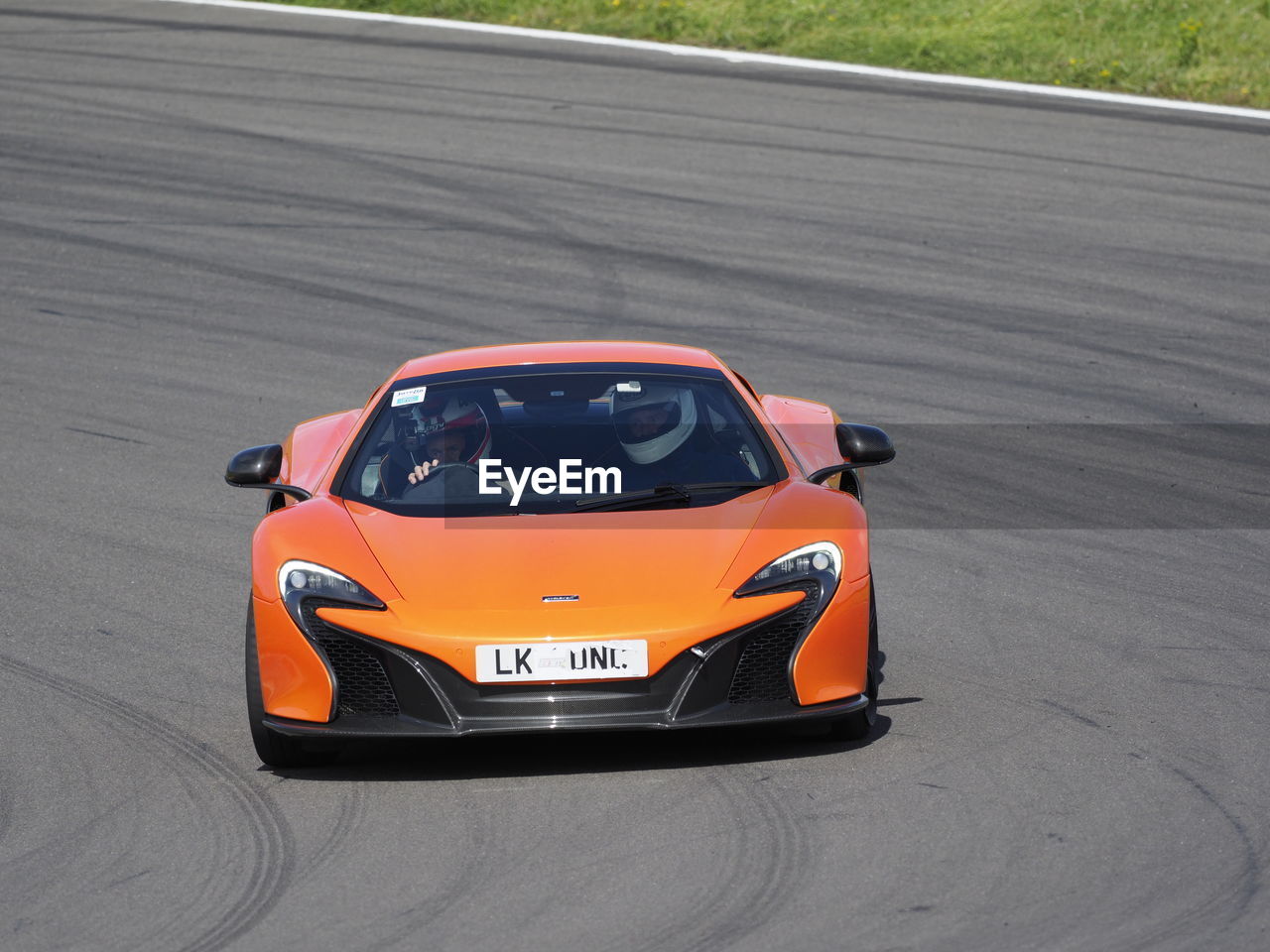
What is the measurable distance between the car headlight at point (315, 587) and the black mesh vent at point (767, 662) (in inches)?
45.4

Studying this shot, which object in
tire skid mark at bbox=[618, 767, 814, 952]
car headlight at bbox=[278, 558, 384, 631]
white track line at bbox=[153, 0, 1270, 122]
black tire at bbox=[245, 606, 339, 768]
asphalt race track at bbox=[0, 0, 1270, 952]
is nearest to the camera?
tire skid mark at bbox=[618, 767, 814, 952]

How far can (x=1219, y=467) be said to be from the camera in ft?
35.0

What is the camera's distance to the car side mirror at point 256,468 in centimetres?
750

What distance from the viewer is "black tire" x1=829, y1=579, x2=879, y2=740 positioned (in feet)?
21.5

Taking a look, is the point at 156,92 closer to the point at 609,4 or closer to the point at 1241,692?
the point at 609,4

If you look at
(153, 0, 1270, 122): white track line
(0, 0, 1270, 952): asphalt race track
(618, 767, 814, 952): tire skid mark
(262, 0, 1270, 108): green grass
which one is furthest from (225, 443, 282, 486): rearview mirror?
(262, 0, 1270, 108): green grass

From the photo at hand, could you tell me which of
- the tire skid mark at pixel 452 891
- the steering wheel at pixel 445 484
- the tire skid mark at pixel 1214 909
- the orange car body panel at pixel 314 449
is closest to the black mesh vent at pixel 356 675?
the tire skid mark at pixel 452 891

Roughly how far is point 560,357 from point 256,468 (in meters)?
1.25

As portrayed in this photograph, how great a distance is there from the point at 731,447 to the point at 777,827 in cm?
195

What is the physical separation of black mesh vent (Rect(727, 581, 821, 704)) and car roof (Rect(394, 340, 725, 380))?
1778mm

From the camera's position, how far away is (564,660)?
241 inches

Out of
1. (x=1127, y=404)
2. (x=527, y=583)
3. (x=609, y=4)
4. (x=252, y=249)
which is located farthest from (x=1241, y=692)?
(x=609, y=4)

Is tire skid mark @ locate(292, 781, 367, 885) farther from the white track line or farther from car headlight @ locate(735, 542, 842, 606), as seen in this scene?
the white track line

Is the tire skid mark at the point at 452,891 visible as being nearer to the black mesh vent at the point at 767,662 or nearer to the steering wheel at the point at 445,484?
the black mesh vent at the point at 767,662
